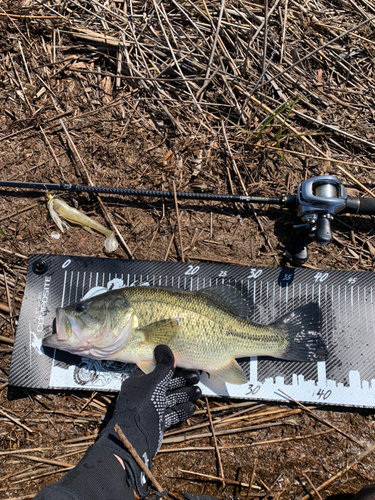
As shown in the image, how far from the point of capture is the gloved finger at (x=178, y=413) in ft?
9.85

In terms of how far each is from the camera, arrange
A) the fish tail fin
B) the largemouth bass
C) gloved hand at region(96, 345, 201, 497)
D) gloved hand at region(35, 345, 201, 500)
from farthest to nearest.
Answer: the fish tail fin
the largemouth bass
gloved hand at region(96, 345, 201, 497)
gloved hand at region(35, 345, 201, 500)

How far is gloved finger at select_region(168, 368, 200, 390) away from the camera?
10.2ft

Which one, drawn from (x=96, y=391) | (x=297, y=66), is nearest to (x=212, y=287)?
(x=96, y=391)

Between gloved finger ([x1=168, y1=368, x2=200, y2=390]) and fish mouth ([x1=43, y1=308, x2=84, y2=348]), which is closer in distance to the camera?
fish mouth ([x1=43, y1=308, x2=84, y2=348])

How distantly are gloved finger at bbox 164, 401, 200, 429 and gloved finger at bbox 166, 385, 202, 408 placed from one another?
0.12 ft

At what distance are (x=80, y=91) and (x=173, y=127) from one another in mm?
1093

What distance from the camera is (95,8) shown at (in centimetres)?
363

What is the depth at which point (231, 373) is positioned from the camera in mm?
3062

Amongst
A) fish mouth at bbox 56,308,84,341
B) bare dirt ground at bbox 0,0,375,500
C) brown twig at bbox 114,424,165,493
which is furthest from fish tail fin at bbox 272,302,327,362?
fish mouth at bbox 56,308,84,341

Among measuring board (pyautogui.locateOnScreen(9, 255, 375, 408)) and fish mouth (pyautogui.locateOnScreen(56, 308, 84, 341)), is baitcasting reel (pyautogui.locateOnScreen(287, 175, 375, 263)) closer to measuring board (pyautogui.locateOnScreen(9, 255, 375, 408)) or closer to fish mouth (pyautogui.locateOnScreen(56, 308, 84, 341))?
measuring board (pyautogui.locateOnScreen(9, 255, 375, 408))

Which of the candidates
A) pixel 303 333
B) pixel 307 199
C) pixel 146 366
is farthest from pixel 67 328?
pixel 307 199

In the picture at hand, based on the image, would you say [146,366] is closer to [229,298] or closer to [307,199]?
[229,298]

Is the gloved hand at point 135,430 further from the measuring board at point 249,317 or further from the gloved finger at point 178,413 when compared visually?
the measuring board at point 249,317

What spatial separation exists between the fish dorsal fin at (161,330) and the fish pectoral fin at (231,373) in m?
0.56
